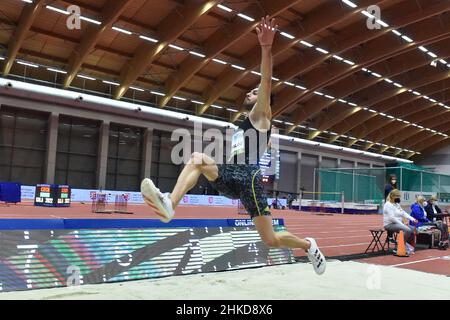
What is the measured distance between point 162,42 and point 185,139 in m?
11.0

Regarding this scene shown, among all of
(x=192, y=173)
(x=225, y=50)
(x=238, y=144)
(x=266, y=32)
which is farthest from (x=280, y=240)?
(x=225, y=50)

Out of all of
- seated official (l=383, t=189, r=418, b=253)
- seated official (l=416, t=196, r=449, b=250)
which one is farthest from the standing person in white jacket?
seated official (l=416, t=196, r=449, b=250)

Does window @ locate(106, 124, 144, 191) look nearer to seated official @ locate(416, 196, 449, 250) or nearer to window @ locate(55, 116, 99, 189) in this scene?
window @ locate(55, 116, 99, 189)

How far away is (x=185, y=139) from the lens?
34969mm

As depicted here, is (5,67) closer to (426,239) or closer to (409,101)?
(426,239)

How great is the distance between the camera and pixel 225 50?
29297 mm

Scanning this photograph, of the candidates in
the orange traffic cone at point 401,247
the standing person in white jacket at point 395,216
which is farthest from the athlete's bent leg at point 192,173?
the standing person in white jacket at point 395,216

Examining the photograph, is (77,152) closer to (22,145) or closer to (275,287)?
(22,145)

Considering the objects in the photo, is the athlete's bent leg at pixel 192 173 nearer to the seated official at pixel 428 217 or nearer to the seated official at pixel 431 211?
the seated official at pixel 428 217

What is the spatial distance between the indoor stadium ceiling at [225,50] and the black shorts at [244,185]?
1952 centimetres

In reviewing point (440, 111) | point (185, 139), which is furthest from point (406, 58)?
point (185, 139)

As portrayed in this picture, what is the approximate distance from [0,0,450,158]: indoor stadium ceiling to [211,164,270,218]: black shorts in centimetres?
1952

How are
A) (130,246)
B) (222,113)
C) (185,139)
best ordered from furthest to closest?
(222,113)
(185,139)
(130,246)

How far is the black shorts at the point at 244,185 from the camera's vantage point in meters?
3.83
